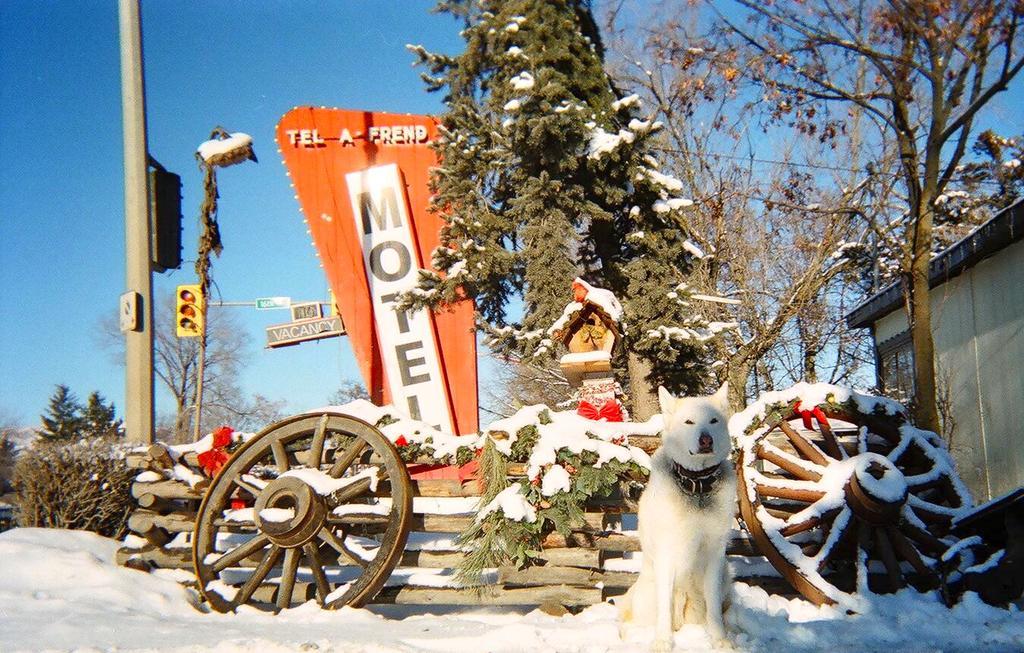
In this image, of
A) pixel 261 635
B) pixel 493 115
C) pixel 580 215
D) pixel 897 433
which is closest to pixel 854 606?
pixel 897 433

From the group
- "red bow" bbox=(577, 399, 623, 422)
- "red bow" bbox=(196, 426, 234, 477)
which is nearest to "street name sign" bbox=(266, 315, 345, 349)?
"red bow" bbox=(196, 426, 234, 477)

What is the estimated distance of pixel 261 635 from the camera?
3.88m

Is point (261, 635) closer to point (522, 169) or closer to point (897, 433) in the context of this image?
point (897, 433)

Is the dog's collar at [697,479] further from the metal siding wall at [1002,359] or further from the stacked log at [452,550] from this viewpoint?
the metal siding wall at [1002,359]

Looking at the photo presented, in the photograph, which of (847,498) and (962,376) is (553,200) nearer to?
(847,498)

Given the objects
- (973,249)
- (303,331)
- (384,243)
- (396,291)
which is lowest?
(303,331)

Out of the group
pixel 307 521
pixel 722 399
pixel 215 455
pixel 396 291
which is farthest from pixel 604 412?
pixel 396 291

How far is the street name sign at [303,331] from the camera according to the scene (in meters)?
11.1

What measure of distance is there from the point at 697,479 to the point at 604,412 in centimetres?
198

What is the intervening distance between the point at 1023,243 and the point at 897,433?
4724 millimetres

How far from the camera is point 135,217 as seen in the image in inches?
263

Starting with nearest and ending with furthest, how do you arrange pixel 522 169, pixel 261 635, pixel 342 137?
pixel 261 635 < pixel 522 169 < pixel 342 137

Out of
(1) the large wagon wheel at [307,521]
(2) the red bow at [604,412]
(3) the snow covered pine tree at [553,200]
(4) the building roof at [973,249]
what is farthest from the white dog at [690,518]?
(4) the building roof at [973,249]

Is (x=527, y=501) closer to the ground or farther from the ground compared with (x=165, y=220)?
closer to the ground
